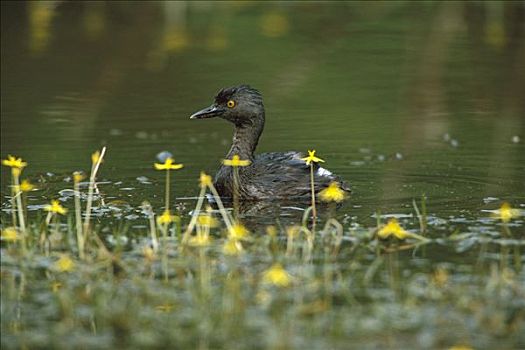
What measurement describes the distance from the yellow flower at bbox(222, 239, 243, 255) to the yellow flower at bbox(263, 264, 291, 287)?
0.58 m

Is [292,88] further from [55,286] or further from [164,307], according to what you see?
[164,307]

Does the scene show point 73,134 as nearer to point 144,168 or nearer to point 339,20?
point 144,168

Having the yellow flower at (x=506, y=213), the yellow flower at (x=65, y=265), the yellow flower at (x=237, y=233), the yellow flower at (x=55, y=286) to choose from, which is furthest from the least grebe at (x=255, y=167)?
the yellow flower at (x=55, y=286)

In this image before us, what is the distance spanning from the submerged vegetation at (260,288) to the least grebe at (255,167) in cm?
162

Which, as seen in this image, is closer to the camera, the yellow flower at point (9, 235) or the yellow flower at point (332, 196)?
the yellow flower at point (9, 235)

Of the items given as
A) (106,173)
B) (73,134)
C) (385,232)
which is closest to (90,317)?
(385,232)

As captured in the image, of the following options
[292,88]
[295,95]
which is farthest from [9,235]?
[292,88]

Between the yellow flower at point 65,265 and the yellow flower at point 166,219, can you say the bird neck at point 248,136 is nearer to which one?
the yellow flower at point 166,219

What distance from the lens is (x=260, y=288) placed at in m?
6.63

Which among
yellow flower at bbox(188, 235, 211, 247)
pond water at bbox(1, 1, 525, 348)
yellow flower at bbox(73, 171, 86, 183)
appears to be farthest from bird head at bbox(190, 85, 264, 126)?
yellow flower at bbox(188, 235, 211, 247)

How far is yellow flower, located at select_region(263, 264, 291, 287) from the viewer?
6.51m

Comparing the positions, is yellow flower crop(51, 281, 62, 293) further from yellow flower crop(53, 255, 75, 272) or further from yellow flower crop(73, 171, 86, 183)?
yellow flower crop(73, 171, 86, 183)

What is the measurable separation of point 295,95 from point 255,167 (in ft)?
15.4

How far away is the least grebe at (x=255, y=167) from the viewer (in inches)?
385
